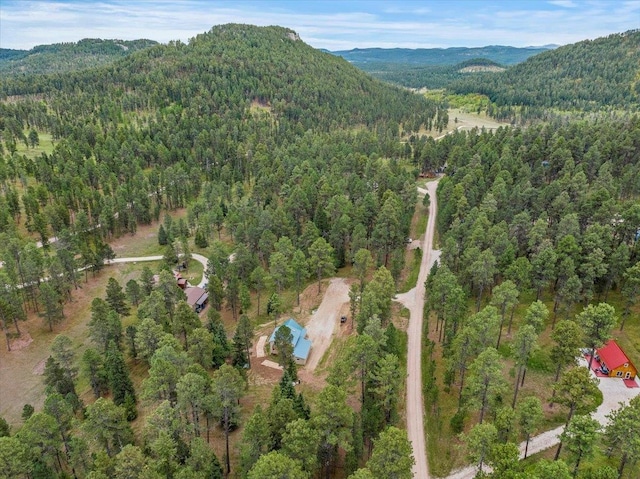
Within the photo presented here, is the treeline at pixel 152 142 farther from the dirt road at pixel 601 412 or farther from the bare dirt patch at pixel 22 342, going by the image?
the dirt road at pixel 601 412

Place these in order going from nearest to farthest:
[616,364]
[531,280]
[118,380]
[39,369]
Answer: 1. [118,380]
2. [616,364]
3. [39,369]
4. [531,280]

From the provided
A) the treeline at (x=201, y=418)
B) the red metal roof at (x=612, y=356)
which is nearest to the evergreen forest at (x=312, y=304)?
the treeline at (x=201, y=418)

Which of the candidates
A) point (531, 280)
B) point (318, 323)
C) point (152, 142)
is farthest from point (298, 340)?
point (152, 142)

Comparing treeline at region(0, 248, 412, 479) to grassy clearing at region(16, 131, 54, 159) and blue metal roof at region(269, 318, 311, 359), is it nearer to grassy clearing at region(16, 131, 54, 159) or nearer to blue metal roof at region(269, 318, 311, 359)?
blue metal roof at region(269, 318, 311, 359)

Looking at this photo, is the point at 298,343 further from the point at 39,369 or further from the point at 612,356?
the point at 612,356

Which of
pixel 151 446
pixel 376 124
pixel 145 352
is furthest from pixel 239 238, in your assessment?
pixel 376 124

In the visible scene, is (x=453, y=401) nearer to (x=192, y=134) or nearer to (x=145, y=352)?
(x=145, y=352)

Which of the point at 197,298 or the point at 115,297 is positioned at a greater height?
the point at 115,297
